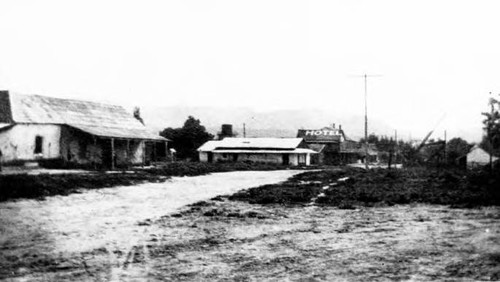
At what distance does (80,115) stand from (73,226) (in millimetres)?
24191

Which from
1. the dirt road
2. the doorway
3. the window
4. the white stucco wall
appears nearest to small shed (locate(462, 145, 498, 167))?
the doorway

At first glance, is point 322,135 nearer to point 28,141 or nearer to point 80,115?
point 80,115

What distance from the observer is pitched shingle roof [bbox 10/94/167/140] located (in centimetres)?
2834

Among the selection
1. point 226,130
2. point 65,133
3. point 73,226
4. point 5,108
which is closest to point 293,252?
point 73,226

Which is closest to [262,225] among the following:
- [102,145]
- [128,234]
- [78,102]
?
[128,234]

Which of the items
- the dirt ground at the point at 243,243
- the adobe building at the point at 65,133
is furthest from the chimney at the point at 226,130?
the dirt ground at the point at 243,243

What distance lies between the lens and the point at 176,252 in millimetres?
8398

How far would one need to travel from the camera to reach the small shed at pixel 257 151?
2242 inches

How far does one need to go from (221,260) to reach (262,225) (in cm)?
375

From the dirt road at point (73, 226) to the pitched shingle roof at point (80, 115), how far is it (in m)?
12.5

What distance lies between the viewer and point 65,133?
30625 mm

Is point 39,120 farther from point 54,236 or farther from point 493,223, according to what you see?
point 493,223

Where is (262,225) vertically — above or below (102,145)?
below

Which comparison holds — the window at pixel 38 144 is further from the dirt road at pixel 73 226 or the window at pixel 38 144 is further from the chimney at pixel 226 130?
the chimney at pixel 226 130
